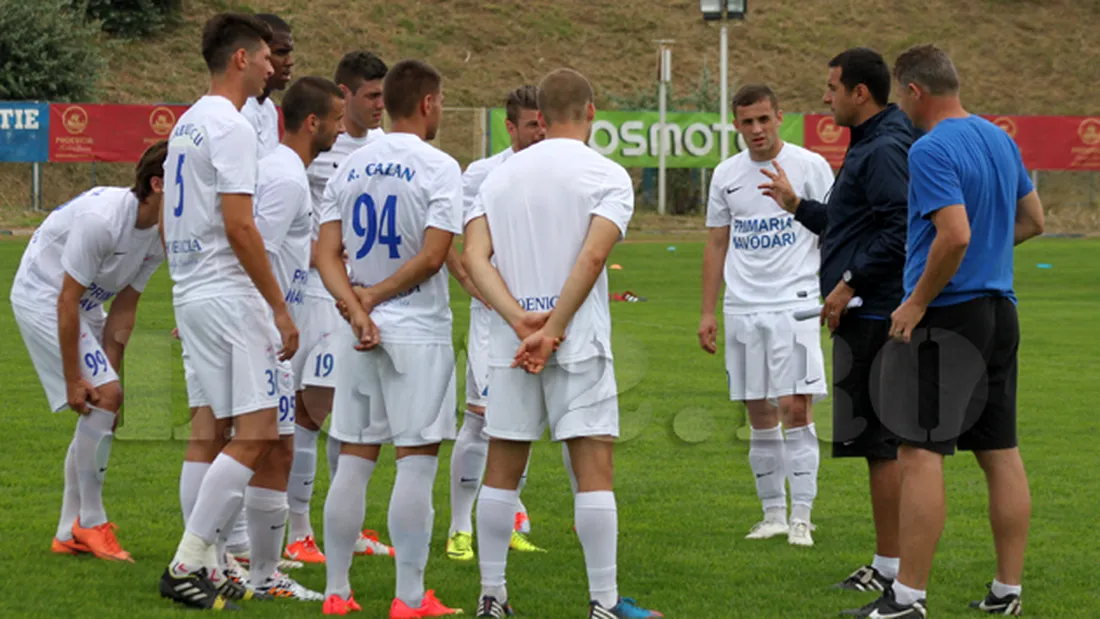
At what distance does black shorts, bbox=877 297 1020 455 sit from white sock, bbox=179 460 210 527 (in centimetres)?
285

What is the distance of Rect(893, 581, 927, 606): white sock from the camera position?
18.1 feet

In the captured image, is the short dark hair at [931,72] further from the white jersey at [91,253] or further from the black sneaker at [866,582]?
the white jersey at [91,253]

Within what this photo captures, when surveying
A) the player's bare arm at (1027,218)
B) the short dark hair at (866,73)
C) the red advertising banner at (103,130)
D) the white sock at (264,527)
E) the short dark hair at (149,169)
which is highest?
the red advertising banner at (103,130)

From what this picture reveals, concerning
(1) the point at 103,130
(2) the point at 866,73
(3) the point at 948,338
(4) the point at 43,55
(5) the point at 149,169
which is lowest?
(3) the point at 948,338

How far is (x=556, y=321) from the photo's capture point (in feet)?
17.5

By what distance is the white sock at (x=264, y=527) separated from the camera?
598 centimetres

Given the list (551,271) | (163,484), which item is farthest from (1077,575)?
(163,484)

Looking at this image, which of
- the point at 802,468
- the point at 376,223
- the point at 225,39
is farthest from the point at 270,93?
the point at 802,468

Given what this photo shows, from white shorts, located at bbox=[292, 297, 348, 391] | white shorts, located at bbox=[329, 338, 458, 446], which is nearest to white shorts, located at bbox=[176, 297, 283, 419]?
white shorts, located at bbox=[329, 338, 458, 446]

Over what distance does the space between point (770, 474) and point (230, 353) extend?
3253mm

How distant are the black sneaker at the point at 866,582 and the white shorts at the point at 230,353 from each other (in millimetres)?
2679

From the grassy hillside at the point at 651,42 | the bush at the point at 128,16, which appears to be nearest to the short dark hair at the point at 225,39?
the grassy hillside at the point at 651,42

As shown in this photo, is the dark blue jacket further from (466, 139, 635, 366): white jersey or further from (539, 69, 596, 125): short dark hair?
(539, 69, 596, 125): short dark hair

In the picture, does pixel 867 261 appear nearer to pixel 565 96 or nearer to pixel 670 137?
pixel 565 96
